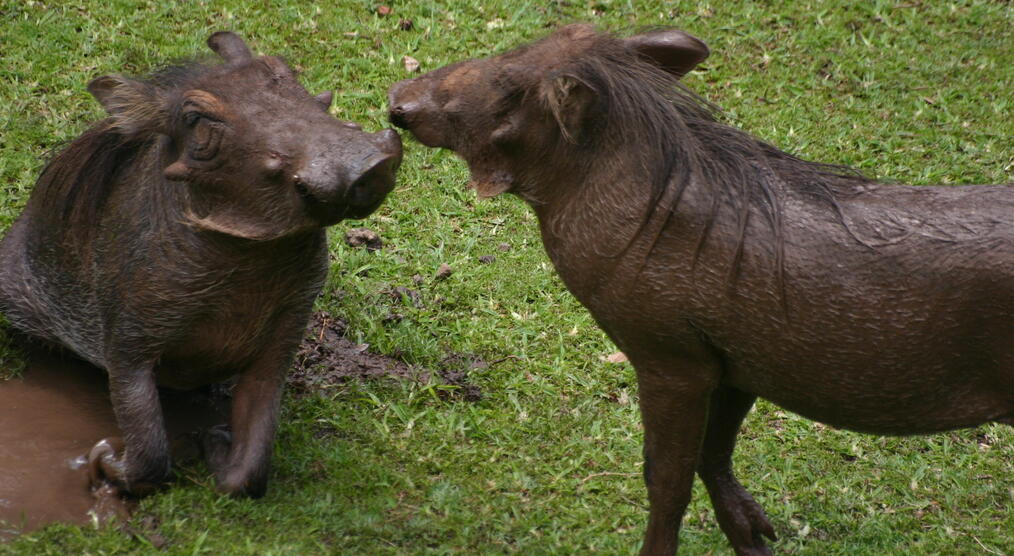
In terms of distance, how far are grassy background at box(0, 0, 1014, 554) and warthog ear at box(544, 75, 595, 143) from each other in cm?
98

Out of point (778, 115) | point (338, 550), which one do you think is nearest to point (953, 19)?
point (778, 115)

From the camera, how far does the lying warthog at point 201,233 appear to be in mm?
4285

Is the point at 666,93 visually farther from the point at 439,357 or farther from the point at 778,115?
the point at 778,115

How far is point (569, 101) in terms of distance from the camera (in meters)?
3.85

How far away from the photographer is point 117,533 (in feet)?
14.5

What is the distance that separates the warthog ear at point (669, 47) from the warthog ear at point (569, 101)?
352mm

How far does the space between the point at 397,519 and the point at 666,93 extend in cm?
201

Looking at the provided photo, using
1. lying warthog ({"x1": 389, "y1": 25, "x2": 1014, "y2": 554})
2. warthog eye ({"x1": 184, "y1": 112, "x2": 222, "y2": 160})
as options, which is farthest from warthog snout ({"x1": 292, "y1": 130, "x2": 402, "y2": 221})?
warthog eye ({"x1": 184, "y1": 112, "x2": 222, "y2": 160})

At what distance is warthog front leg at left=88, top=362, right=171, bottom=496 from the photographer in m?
4.66

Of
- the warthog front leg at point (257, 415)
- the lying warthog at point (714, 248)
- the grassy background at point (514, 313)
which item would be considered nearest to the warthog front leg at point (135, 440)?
the grassy background at point (514, 313)

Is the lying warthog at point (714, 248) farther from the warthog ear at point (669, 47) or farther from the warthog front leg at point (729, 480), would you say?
the warthog front leg at point (729, 480)

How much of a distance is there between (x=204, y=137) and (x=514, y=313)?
2332mm

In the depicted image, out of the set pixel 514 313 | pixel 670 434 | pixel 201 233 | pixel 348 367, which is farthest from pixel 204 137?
pixel 514 313

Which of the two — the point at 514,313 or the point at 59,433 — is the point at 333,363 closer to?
the point at 514,313
